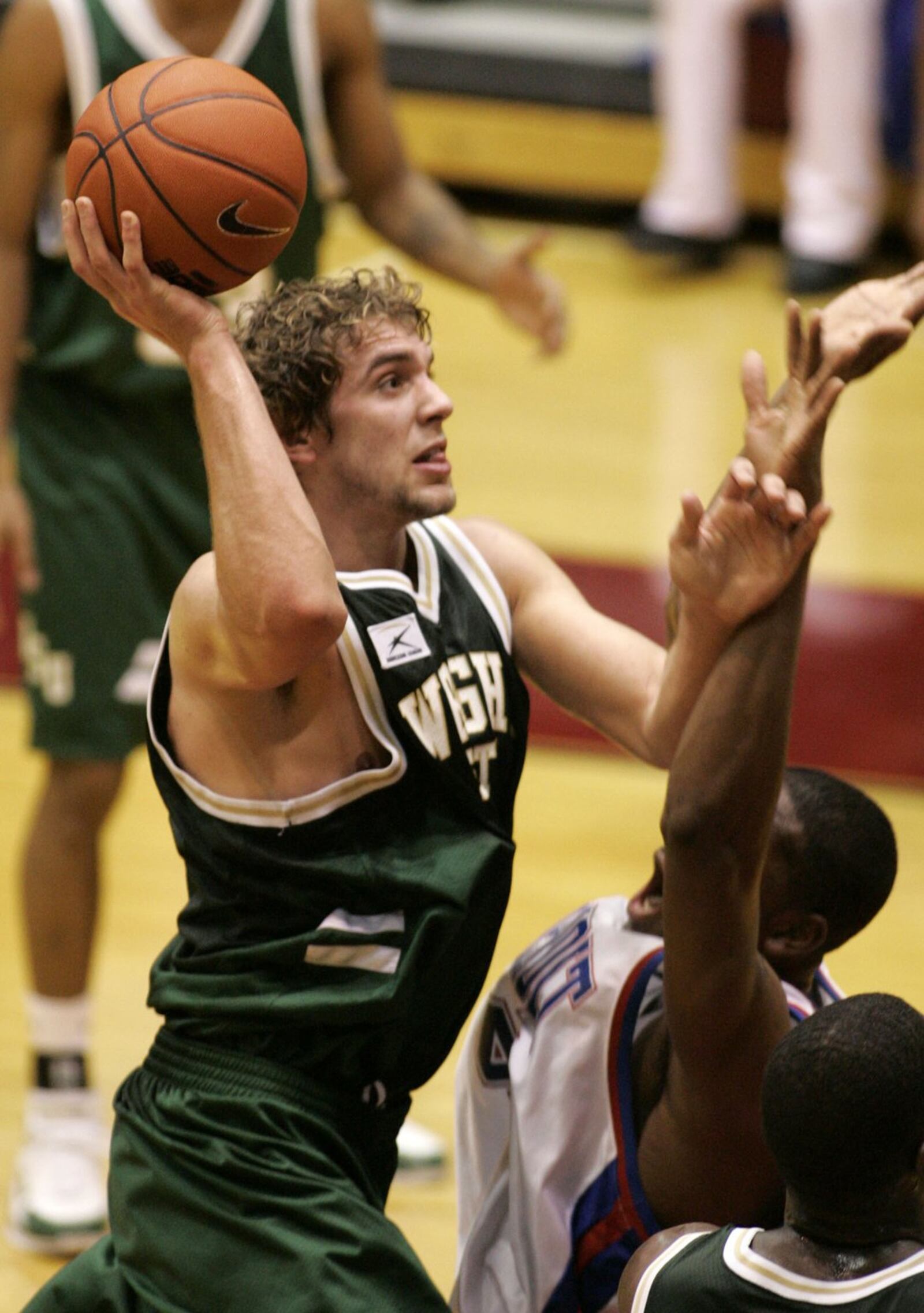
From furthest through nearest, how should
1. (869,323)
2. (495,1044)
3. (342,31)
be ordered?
(342,31), (495,1044), (869,323)

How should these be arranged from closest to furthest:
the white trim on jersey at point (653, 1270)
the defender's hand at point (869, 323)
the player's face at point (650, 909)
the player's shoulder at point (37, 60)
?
the white trim on jersey at point (653, 1270)
the defender's hand at point (869, 323)
the player's face at point (650, 909)
the player's shoulder at point (37, 60)

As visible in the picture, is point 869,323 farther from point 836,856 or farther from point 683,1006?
point 683,1006

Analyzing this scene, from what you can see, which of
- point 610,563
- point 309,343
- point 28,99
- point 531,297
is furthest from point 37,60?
point 610,563

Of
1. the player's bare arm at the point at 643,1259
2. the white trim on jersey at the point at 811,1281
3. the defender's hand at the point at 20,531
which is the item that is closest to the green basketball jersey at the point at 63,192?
the defender's hand at the point at 20,531

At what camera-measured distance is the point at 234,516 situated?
2.44m

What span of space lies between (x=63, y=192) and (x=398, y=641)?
154 centimetres

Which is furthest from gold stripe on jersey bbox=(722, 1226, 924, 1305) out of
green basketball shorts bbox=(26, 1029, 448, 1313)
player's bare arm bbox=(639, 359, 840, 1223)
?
green basketball shorts bbox=(26, 1029, 448, 1313)

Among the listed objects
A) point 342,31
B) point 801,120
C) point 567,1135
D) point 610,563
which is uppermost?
point 342,31

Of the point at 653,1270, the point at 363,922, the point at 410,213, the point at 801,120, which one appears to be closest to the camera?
the point at 653,1270

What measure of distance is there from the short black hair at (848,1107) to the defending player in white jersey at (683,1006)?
0.24 meters

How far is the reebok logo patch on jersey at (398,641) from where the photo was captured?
2.66 meters

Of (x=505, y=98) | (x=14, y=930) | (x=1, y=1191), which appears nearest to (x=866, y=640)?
(x=14, y=930)

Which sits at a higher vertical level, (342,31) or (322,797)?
(342,31)

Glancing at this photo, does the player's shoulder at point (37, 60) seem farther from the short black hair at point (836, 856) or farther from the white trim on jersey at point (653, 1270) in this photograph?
the white trim on jersey at point (653, 1270)
